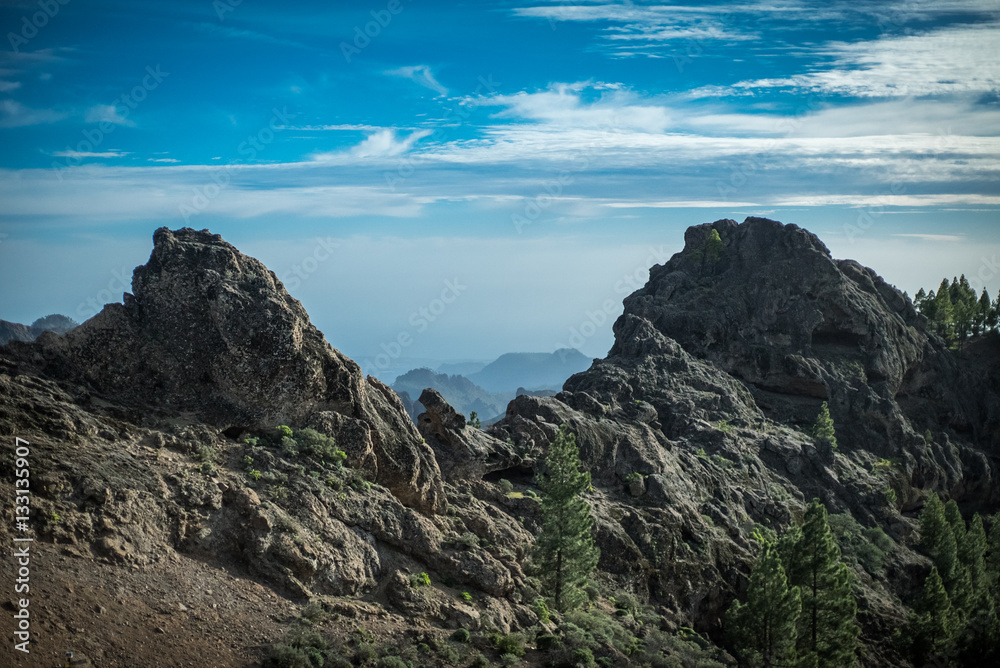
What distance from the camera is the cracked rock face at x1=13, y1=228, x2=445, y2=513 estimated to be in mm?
36188

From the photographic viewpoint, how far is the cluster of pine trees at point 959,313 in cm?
12594

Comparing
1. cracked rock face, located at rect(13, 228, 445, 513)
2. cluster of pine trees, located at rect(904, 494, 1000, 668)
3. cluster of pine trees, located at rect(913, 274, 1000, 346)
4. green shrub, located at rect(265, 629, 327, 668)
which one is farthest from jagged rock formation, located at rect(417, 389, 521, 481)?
cluster of pine trees, located at rect(913, 274, 1000, 346)

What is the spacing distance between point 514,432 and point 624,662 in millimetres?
21446

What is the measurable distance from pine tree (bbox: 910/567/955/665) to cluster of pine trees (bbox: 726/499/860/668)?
8.57m

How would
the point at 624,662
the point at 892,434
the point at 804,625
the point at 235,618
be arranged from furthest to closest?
the point at 892,434
the point at 804,625
the point at 624,662
the point at 235,618

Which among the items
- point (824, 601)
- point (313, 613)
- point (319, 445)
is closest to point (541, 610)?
point (313, 613)

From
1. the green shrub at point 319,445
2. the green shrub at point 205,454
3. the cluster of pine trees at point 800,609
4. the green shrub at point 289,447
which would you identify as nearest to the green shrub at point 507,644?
the green shrub at point 319,445

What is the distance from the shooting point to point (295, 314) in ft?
135

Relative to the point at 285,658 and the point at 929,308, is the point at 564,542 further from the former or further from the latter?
the point at 929,308

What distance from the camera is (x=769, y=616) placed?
4878 centimetres

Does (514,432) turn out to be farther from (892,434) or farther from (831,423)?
(892,434)

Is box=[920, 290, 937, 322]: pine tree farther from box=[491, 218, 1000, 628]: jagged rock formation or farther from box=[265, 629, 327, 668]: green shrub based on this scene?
box=[265, 629, 327, 668]: green shrub

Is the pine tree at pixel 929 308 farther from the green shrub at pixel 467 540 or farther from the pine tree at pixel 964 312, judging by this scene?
the green shrub at pixel 467 540

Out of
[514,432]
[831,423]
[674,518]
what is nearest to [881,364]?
[831,423]
